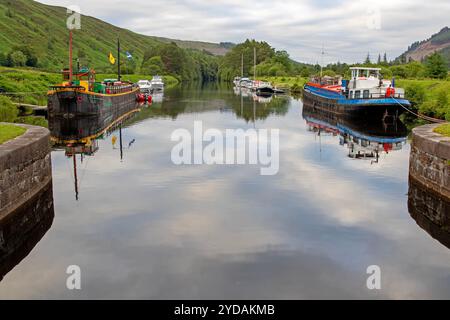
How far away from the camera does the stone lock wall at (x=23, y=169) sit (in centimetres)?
1428

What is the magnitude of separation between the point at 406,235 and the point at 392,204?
3.34 m

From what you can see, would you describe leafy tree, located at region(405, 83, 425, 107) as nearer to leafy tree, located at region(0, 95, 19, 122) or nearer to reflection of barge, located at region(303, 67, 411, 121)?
reflection of barge, located at region(303, 67, 411, 121)

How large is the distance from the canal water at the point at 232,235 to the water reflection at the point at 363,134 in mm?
3643

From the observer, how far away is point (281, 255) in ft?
41.5

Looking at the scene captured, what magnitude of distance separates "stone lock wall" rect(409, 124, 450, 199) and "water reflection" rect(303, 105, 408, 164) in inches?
239

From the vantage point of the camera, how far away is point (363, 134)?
121 feet

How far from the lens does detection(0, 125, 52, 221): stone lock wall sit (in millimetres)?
14284

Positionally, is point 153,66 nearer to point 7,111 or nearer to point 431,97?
point 431,97

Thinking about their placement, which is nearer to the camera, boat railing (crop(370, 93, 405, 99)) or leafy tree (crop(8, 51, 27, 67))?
boat railing (crop(370, 93, 405, 99))

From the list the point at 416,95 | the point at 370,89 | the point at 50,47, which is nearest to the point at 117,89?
the point at 370,89

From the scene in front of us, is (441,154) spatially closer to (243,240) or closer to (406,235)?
(406,235)

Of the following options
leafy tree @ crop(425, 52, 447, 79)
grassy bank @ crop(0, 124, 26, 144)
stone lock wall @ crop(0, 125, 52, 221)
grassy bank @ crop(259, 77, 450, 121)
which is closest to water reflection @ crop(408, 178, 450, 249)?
stone lock wall @ crop(0, 125, 52, 221)
